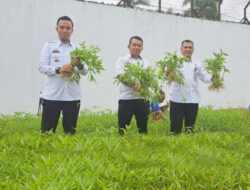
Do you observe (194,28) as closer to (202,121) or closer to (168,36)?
(168,36)

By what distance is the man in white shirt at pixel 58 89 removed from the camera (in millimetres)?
2998

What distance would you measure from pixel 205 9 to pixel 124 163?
7752mm

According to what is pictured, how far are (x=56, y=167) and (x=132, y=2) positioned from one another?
21.3ft

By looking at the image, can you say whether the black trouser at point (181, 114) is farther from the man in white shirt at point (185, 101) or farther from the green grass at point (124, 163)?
the green grass at point (124, 163)

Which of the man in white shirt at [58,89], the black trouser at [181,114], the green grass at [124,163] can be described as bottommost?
the green grass at [124,163]

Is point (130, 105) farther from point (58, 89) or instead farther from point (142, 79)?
point (58, 89)

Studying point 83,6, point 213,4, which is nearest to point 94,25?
point 83,6

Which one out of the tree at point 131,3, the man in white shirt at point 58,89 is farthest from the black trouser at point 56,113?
the tree at point 131,3

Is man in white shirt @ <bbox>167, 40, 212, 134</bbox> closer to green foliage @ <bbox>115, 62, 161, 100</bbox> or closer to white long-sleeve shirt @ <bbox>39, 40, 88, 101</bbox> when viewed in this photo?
green foliage @ <bbox>115, 62, 161, 100</bbox>

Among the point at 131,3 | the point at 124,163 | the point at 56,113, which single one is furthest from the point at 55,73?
the point at 131,3

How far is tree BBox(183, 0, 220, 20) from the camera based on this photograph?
8202 mm

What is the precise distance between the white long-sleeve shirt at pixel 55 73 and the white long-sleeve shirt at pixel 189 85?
136cm

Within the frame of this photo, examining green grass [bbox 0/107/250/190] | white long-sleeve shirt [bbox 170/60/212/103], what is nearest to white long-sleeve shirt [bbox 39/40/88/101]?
green grass [bbox 0/107/250/190]

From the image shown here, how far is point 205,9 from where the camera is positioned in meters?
8.34
